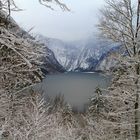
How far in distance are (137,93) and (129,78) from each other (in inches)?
18.8

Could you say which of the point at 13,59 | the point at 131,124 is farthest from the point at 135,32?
the point at 13,59

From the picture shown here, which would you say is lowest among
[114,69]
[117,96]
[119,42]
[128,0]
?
[117,96]

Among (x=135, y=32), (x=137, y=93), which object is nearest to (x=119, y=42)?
(x=135, y=32)

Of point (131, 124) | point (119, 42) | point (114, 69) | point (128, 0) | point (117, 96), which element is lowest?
point (131, 124)

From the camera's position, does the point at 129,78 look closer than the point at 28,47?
No

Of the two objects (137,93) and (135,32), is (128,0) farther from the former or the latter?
(137,93)

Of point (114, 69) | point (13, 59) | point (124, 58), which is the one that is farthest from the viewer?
point (114, 69)

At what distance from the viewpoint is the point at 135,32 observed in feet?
38.7

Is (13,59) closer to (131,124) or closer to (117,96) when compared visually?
(117,96)

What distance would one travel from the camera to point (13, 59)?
6.02 m

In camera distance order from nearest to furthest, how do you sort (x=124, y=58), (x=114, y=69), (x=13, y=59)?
(x=13, y=59), (x=124, y=58), (x=114, y=69)

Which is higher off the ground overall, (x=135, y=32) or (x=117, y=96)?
(x=135, y=32)

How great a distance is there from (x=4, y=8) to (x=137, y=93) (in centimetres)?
807

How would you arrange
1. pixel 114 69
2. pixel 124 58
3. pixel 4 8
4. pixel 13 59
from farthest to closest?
pixel 114 69 < pixel 124 58 < pixel 13 59 < pixel 4 8
